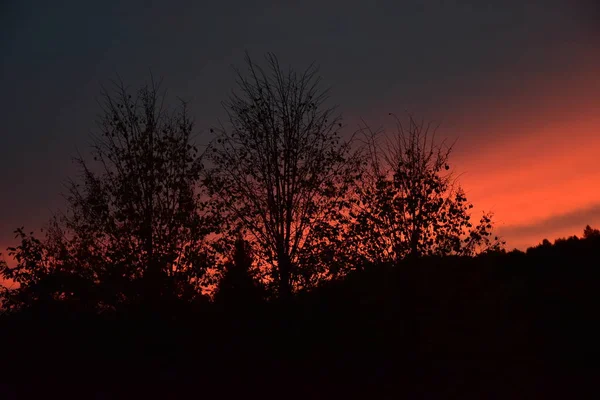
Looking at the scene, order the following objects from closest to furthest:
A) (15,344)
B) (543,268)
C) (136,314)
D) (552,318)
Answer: (552,318), (15,344), (136,314), (543,268)

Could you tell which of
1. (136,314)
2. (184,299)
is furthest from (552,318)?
(136,314)

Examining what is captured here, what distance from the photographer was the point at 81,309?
59.0 ft

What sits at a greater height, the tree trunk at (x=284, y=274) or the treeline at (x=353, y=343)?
the tree trunk at (x=284, y=274)

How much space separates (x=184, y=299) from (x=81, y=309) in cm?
352

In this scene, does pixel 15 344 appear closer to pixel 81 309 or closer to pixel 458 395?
pixel 81 309

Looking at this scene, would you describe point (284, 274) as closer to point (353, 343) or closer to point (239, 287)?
point (239, 287)

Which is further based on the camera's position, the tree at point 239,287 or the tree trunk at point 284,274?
the tree trunk at point 284,274

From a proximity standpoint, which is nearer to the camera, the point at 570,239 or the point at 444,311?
the point at 444,311

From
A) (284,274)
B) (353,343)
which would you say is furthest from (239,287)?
(353,343)

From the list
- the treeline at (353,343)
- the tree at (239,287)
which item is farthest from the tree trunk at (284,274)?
the treeline at (353,343)

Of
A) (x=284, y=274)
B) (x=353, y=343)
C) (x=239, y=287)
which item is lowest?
(x=353, y=343)

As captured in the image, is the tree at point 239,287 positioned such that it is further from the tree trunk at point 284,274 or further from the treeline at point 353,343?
the tree trunk at point 284,274

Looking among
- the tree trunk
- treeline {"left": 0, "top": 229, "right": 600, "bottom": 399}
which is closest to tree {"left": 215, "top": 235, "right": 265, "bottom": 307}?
treeline {"left": 0, "top": 229, "right": 600, "bottom": 399}

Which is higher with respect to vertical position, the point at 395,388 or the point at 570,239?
the point at 570,239
